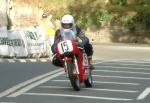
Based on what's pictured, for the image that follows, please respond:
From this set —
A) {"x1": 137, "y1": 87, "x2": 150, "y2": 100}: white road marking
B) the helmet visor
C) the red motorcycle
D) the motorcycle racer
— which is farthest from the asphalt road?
the helmet visor

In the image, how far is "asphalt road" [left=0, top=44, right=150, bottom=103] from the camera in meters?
13.6

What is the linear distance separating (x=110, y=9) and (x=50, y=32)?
1335cm

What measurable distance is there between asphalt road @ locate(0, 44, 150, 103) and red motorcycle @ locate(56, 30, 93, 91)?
28 centimetres

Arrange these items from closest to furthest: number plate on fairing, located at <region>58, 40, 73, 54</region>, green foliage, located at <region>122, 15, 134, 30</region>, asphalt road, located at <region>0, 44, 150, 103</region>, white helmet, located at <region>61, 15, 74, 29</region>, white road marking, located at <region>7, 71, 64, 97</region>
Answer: asphalt road, located at <region>0, 44, 150, 103</region>, white road marking, located at <region>7, 71, 64, 97</region>, number plate on fairing, located at <region>58, 40, 73, 54</region>, white helmet, located at <region>61, 15, 74, 29</region>, green foliage, located at <region>122, 15, 134, 30</region>

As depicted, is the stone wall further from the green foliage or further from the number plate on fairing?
the number plate on fairing

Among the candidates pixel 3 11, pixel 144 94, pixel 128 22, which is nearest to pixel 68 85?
pixel 144 94

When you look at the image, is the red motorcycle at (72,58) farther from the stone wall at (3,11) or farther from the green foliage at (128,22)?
the stone wall at (3,11)

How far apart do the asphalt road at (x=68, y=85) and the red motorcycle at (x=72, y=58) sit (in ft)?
0.93

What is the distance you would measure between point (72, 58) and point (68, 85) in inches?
53.3

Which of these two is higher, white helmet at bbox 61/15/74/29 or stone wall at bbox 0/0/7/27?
white helmet at bbox 61/15/74/29

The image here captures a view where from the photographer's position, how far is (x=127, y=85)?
16.1 m

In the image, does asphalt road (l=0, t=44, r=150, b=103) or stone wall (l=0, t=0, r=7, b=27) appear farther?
stone wall (l=0, t=0, r=7, b=27)

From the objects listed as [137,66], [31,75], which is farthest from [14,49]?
[31,75]

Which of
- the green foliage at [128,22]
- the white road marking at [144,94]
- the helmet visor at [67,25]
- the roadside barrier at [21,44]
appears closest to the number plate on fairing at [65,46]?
the helmet visor at [67,25]
